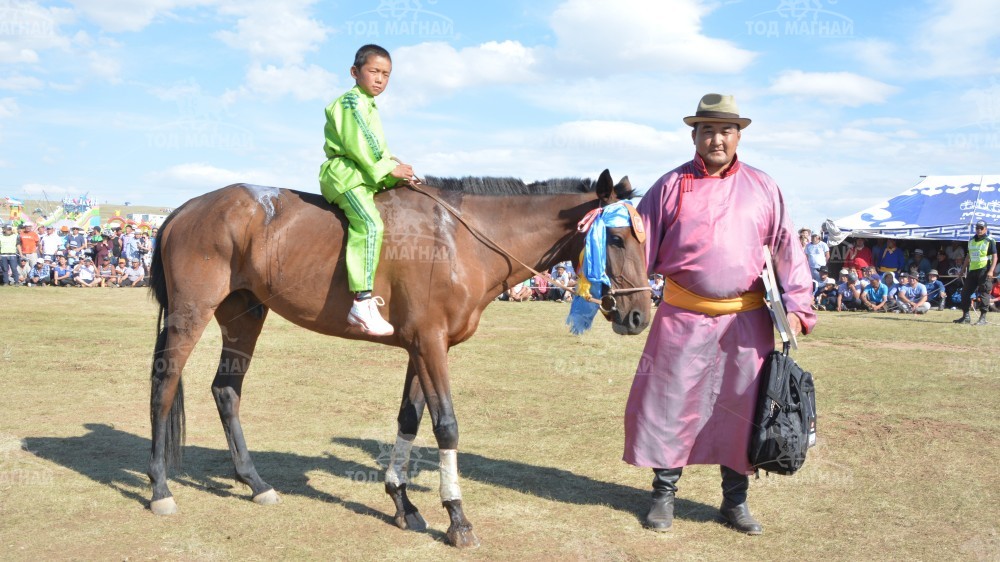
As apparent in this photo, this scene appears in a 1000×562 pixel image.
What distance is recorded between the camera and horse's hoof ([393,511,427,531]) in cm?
457

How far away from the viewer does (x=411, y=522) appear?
4.59 m

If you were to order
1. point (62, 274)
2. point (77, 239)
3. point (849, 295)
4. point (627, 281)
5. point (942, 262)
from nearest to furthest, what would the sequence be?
point (627, 281) → point (849, 295) → point (942, 262) → point (62, 274) → point (77, 239)

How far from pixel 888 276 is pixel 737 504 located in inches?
666

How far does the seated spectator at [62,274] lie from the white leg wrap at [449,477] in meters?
21.2

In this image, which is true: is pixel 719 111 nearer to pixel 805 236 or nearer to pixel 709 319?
pixel 709 319

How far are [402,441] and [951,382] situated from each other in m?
7.41

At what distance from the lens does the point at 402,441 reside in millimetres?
4902

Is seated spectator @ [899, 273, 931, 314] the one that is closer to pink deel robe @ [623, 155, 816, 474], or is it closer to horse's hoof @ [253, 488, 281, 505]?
pink deel robe @ [623, 155, 816, 474]

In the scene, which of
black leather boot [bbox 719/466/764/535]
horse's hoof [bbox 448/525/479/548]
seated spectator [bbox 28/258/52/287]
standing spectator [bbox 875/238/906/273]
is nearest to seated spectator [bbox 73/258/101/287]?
seated spectator [bbox 28/258/52/287]

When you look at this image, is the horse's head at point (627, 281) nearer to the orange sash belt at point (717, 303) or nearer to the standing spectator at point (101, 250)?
the orange sash belt at point (717, 303)

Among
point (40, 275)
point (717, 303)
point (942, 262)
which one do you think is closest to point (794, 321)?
point (717, 303)

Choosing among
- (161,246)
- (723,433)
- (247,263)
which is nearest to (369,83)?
(247,263)

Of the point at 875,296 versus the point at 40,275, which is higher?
the point at 875,296

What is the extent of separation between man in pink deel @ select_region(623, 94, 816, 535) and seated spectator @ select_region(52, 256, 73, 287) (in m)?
→ 21.7
